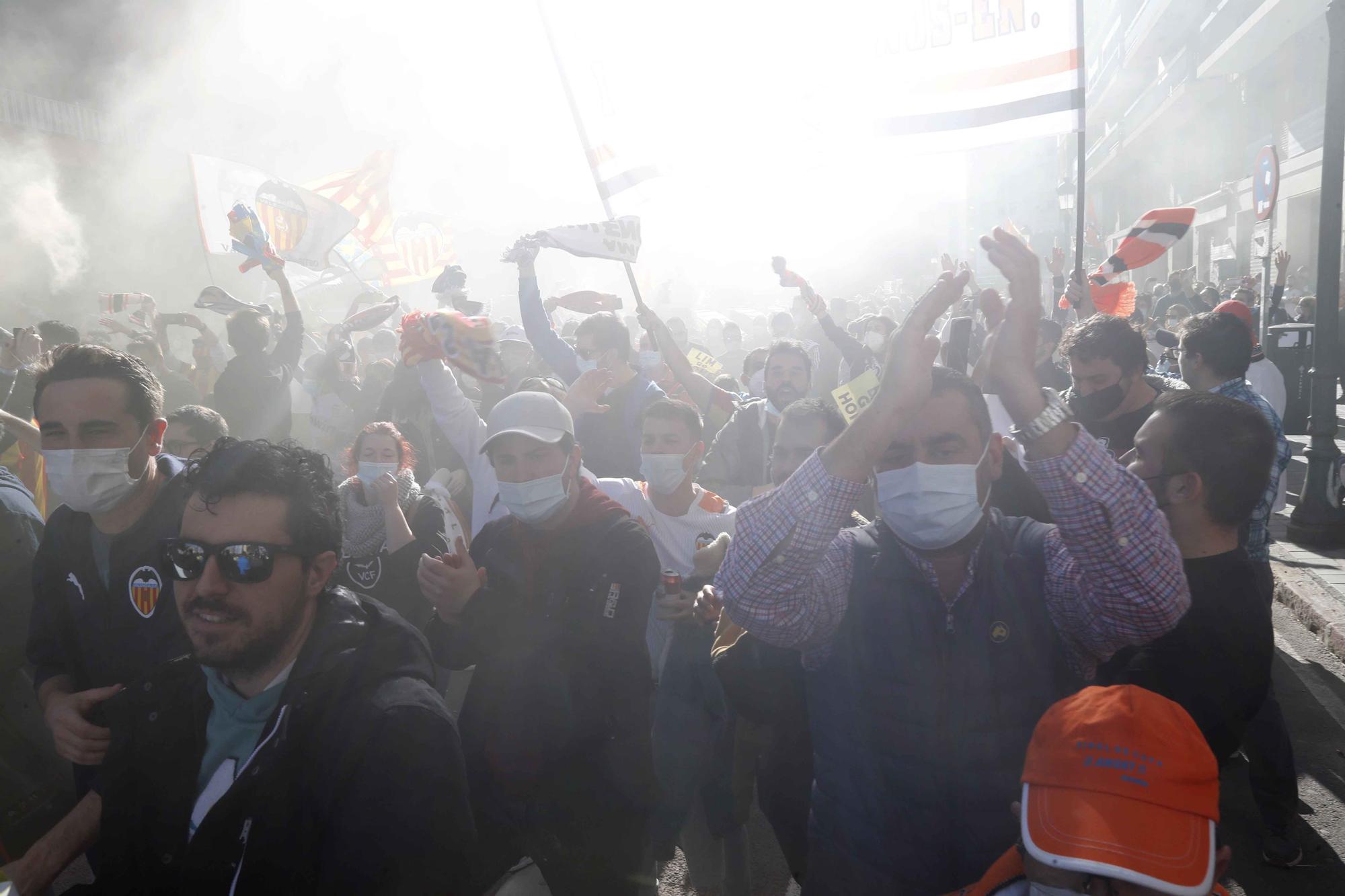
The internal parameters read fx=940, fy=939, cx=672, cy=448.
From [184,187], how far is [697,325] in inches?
535

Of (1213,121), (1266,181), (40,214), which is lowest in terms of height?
(1213,121)

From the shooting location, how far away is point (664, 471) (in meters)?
4.16

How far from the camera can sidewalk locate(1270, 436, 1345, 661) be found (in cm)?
571

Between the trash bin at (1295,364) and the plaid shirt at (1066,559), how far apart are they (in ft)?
36.0

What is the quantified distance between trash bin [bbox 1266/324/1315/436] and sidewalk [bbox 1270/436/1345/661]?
355 centimetres

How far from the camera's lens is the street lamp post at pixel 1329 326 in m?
7.64

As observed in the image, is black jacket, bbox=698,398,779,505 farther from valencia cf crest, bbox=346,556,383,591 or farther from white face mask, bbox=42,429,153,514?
white face mask, bbox=42,429,153,514

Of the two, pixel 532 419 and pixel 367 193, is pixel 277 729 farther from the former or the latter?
pixel 367 193

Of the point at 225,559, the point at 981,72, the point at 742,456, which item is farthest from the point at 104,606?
the point at 981,72

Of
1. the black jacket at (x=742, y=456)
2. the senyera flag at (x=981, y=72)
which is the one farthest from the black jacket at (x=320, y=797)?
the senyera flag at (x=981, y=72)

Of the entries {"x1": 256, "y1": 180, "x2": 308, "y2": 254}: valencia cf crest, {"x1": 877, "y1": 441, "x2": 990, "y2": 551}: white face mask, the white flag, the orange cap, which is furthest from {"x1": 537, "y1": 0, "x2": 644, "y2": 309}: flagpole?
{"x1": 256, "y1": 180, "x2": 308, "y2": 254}: valencia cf crest

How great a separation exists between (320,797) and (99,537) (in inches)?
63.8

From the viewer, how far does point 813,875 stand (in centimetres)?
221

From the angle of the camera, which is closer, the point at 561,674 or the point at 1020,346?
the point at 1020,346
